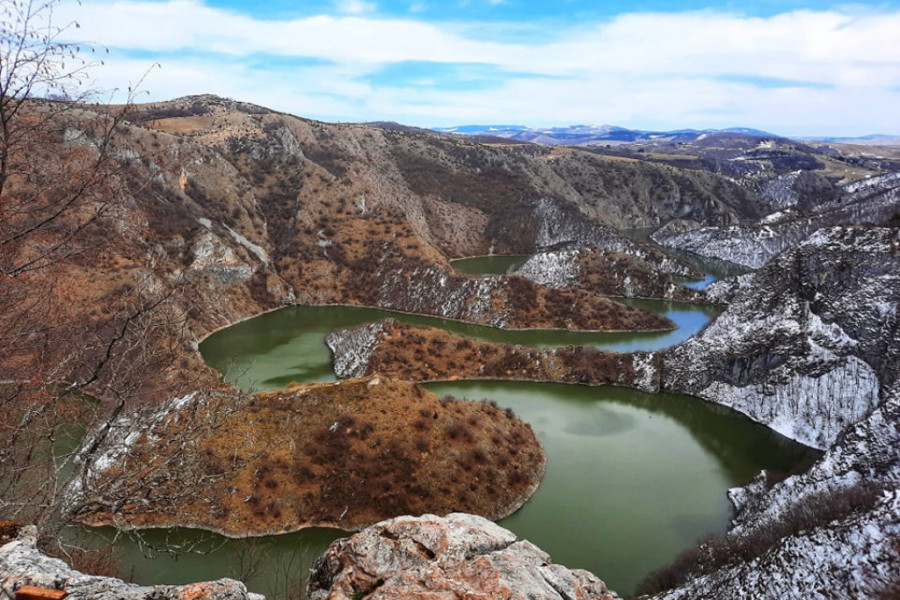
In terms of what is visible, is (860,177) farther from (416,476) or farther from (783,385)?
(416,476)

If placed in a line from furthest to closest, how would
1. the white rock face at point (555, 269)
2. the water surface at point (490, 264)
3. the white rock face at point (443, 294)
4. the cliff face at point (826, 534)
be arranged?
1. the water surface at point (490, 264)
2. the white rock face at point (555, 269)
3. the white rock face at point (443, 294)
4. the cliff face at point (826, 534)

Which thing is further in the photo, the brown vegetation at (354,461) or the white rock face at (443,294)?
the white rock face at (443,294)

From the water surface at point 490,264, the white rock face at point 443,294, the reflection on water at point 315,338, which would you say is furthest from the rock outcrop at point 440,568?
the water surface at point 490,264

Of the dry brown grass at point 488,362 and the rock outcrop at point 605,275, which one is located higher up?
the rock outcrop at point 605,275

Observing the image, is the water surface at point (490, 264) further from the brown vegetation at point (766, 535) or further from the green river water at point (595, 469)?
the brown vegetation at point (766, 535)

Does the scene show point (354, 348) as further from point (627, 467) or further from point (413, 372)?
point (627, 467)

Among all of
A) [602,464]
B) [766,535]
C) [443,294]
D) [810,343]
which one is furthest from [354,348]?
[810,343]

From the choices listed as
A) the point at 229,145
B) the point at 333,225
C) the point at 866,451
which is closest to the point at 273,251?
the point at 333,225
